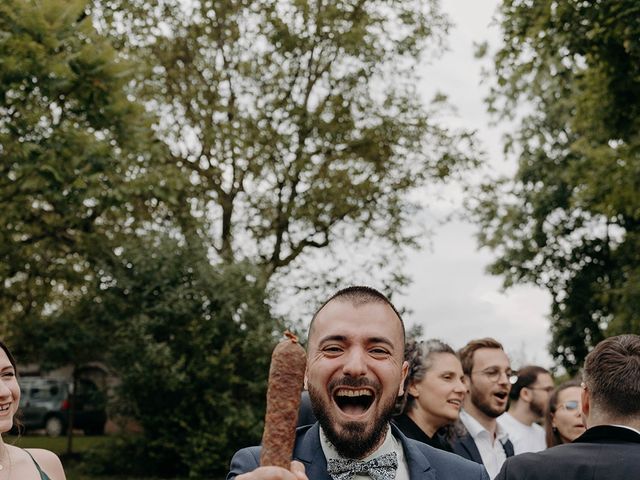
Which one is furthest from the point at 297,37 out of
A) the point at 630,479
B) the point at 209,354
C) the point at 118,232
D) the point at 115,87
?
the point at 630,479

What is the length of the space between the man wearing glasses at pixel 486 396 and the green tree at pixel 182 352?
12495mm

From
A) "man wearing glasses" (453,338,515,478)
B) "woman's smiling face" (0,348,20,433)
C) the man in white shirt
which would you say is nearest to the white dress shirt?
"man wearing glasses" (453,338,515,478)

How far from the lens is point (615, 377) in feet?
13.7

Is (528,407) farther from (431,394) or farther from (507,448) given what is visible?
(431,394)

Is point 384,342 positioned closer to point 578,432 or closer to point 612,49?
point 578,432

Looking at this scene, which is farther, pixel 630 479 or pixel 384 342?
pixel 630 479

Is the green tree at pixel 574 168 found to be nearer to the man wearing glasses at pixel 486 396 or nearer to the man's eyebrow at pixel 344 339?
the man wearing glasses at pixel 486 396

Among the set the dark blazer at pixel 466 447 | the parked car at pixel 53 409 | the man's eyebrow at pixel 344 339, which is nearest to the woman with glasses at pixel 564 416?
the dark blazer at pixel 466 447

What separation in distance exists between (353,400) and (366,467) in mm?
277

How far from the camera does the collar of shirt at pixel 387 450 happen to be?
3.08 metres

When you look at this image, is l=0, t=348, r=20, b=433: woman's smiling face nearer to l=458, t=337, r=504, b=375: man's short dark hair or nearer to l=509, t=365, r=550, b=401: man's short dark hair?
l=458, t=337, r=504, b=375: man's short dark hair

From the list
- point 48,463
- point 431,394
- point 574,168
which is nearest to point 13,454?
point 48,463

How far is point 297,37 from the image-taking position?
23.6m

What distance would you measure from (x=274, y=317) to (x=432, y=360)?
49.3 ft
